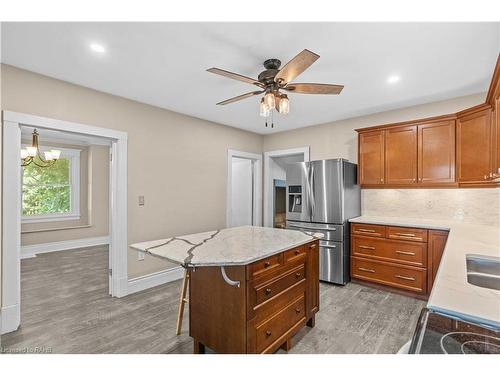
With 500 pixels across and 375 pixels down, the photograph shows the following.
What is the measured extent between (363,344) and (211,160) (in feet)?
10.7

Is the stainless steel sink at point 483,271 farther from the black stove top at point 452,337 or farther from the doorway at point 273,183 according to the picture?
the doorway at point 273,183

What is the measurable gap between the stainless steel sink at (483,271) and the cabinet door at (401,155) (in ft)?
5.87

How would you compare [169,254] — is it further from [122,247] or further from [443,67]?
[443,67]

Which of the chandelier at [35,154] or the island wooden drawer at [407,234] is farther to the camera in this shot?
the chandelier at [35,154]

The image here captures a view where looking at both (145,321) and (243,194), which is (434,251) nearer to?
(145,321)

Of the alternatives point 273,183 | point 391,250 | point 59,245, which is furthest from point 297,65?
point 59,245

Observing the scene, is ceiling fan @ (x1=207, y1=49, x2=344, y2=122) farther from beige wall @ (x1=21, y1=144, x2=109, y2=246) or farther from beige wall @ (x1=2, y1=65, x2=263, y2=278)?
beige wall @ (x1=21, y1=144, x2=109, y2=246)

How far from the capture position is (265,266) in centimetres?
180

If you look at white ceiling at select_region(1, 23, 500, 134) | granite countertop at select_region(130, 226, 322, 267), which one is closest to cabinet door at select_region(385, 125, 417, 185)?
white ceiling at select_region(1, 23, 500, 134)

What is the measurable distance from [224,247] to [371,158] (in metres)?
2.81

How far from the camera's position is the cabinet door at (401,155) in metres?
3.34

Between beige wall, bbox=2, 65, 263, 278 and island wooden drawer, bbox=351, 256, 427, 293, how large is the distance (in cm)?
227

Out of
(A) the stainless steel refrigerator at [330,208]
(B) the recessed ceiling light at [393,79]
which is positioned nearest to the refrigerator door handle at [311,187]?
(A) the stainless steel refrigerator at [330,208]

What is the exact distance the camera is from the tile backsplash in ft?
10.1
